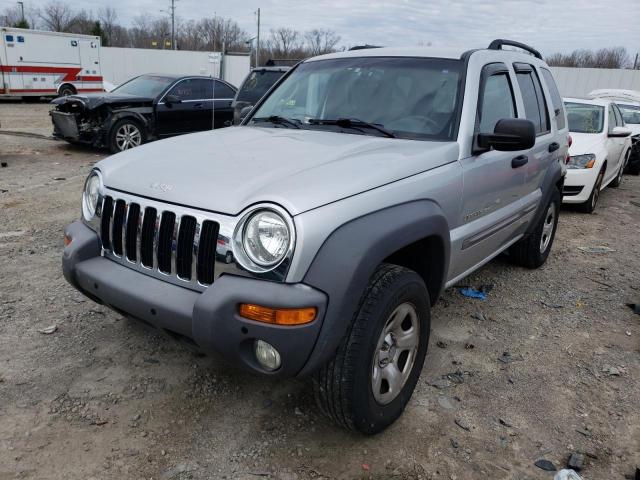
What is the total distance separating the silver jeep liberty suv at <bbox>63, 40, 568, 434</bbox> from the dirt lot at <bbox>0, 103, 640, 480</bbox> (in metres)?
0.29

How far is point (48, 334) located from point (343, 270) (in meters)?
2.42

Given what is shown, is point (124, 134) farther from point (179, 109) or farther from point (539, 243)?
point (539, 243)

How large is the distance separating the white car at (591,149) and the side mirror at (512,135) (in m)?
4.88

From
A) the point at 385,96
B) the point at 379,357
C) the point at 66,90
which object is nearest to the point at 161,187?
the point at 379,357

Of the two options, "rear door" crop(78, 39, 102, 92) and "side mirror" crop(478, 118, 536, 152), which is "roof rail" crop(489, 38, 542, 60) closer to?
"side mirror" crop(478, 118, 536, 152)

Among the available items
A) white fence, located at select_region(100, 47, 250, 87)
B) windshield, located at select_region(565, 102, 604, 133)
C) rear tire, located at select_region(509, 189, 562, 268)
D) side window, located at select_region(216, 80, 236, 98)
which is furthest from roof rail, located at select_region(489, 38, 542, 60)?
white fence, located at select_region(100, 47, 250, 87)

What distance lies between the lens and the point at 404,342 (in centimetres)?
270

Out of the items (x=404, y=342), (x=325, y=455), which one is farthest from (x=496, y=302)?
(x=325, y=455)

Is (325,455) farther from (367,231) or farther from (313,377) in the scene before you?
(367,231)

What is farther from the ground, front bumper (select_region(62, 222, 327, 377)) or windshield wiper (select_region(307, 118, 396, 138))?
windshield wiper (select_region(307, 118, 396, 138))

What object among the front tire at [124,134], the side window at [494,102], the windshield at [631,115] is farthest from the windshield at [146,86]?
the windshield at [631,115]

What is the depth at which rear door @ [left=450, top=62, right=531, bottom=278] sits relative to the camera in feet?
10.4

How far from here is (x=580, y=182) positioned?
24.5 ft

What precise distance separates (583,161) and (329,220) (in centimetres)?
658
